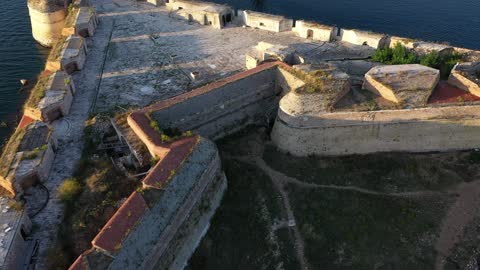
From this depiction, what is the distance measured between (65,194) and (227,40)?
15.3 m

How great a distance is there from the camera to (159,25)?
96.3ft

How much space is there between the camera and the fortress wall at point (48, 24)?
29641 millimetres

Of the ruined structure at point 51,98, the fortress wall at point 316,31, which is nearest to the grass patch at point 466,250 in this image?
the fortress wall at point 316,31

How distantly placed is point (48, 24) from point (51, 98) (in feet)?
40.2

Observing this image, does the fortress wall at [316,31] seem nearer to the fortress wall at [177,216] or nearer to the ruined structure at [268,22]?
the ruined structure at [268,22]

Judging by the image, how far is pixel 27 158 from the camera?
1677 cm

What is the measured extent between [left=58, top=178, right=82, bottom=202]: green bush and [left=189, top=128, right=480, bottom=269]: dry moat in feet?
17.4

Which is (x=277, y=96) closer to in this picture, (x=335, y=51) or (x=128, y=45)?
(x=335, y=51)

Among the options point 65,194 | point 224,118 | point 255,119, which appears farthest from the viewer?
point 255,119

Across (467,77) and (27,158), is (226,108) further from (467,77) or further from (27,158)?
(467,77)

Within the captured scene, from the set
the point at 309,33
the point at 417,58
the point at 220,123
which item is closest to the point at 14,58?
the point at 220,123

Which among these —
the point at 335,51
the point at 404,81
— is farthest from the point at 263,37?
the point at 404,81

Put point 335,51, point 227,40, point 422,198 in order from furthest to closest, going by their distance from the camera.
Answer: point 227,40
point 335,51
point 422,198

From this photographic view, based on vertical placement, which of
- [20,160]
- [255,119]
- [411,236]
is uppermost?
[20,160]
